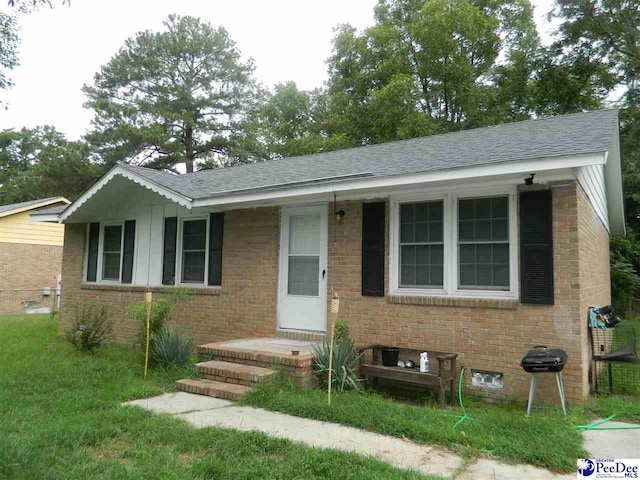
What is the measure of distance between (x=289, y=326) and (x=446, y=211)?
3.17 m

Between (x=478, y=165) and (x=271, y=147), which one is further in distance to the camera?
(x=271, y=147)

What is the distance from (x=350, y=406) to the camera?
16.5ft

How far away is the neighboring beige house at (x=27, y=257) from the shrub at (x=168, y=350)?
1358 cm

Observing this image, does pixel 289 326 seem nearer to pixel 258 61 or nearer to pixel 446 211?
pixel 446 211

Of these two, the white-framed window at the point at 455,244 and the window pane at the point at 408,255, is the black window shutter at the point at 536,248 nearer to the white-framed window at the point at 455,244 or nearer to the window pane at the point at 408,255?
the white-framed window at the point at 455,244

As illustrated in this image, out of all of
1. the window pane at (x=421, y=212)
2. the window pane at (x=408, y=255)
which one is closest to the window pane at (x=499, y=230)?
the window pane at (x=421, y=212)

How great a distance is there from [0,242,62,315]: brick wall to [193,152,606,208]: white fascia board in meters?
15.1

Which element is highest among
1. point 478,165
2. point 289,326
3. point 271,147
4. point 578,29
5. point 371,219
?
point 578,29

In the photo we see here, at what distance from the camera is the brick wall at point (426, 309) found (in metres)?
5.39

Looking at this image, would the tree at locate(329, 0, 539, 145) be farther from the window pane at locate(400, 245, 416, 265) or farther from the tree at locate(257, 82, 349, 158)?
the window pane at locate(400, 245, 416, 265)

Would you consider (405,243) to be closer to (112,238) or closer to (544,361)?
(544,361)

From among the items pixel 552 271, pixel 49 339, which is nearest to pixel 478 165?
pixel 552 271

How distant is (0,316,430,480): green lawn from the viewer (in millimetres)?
3443

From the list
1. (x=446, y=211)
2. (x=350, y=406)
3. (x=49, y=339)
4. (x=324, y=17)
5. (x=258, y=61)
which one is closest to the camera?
(x=350, y=406)
